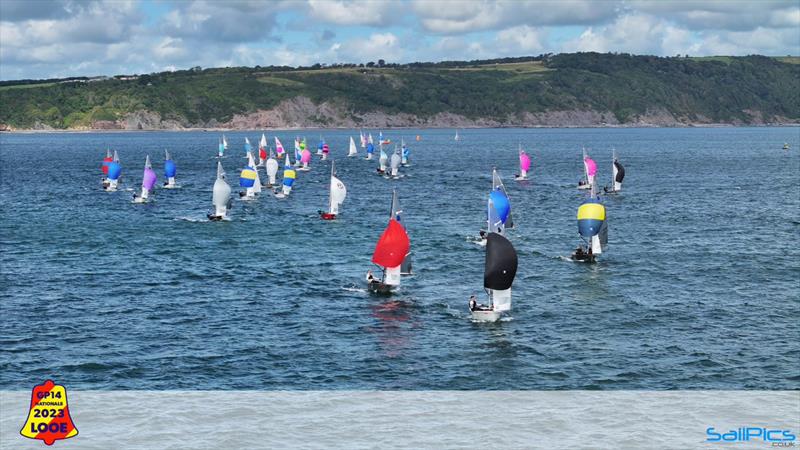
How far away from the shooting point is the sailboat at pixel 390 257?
229ft

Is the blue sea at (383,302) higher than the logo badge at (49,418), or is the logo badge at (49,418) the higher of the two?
the logo badge at (49,418)

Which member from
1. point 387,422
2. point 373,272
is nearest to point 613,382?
point 387,422

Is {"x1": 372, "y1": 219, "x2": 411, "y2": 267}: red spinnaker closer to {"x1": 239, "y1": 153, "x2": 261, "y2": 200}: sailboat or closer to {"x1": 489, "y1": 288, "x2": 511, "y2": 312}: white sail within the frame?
{"x1": 489, "y1": 288, "x2": 511, "y2": 312}: white sail

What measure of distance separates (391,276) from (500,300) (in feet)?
36.5

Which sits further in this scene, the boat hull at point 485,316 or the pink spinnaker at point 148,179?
the pink spinnaker at point 148,179

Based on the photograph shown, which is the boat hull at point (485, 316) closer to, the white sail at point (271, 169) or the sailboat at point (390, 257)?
the sailboat at point (390, 257)

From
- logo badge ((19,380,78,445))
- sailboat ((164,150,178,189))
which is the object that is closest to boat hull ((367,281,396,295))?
logo badge ((19,380,78,445))

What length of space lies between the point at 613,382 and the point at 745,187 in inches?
4556

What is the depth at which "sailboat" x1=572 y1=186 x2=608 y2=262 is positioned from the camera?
270 feet

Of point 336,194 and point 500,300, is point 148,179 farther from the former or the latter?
point 500,300

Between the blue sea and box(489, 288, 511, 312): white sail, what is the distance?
107cm

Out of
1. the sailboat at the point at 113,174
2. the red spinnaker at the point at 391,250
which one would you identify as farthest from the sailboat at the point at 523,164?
the red spinnaker at the point at 391,250

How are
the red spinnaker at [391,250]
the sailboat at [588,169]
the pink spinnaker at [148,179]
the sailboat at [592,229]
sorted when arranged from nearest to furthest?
the red spinnaker at [391,250] → the sailboat at [592,229] → the pink spinnaker at [148,179] → the sailboat at [588,169]

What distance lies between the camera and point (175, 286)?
73.8m
